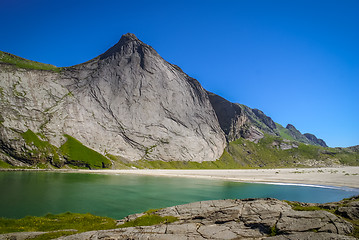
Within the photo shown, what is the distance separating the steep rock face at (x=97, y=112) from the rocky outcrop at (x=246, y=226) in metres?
124

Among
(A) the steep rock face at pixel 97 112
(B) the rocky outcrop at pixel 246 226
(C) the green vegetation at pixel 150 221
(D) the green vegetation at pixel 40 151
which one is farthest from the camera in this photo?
(A) the steep rock face at pixel 97 112

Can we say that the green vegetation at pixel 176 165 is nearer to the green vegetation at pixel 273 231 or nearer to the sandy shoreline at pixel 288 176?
the sandy shoreline at pixel 288 176

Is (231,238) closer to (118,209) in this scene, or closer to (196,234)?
(196,234)

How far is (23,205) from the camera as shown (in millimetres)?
34125

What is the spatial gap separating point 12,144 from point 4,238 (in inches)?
4746

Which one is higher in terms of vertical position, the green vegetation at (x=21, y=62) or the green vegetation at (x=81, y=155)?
the green vegetation at (x=21, y=62)

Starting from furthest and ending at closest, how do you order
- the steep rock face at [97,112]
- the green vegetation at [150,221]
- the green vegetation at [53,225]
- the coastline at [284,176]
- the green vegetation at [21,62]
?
1. the green vegetation at [21,62]
2. the steep rock face at [97,112]
3. the coastline at [284,176]
4. the green vegetation at [150,221]
5. the green vegetation at [53,225]

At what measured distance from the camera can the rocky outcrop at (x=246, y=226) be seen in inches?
533

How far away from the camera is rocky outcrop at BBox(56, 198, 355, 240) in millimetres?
13547

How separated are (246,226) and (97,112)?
166200 mm

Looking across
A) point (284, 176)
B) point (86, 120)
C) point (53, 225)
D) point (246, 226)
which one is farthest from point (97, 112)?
point (246, 226)

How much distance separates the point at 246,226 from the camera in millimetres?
16406

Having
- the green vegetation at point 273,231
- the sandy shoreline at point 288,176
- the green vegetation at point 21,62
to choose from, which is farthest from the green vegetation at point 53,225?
the green vegetation at point 21,62

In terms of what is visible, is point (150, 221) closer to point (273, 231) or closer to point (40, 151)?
point (273, 231)
